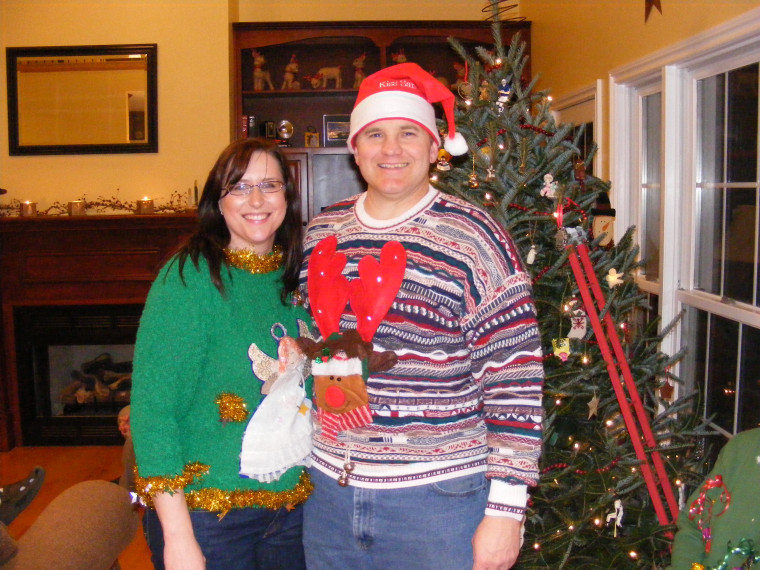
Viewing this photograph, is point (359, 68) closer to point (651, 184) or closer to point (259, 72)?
point (259, 72)

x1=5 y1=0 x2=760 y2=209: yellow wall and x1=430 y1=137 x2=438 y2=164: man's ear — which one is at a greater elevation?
x1=5 y1=0 x2=760 y2=209: yellow wall

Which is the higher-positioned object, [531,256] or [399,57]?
[399,57]

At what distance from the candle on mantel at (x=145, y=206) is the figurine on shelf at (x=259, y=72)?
1.10 metres

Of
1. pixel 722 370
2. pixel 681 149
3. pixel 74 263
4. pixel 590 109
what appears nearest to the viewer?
pixel 722 370

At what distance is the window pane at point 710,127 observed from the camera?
2.41m

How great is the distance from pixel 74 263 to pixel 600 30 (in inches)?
130

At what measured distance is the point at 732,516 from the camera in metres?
1.39

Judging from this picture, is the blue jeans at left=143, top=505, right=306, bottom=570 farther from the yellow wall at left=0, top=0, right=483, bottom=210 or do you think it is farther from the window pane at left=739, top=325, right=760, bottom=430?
the yellow wall at left=0, top=0, right=483, bottom=210

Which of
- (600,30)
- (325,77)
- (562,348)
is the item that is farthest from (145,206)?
(562,348)

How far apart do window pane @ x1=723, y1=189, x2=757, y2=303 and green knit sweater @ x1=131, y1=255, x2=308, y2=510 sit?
1612 millimetres

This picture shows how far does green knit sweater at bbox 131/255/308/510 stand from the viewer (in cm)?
122

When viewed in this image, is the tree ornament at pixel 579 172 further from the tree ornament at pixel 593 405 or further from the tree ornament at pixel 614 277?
the tree ornament at pixel 593 405

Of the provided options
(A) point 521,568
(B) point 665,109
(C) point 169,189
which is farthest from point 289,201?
(C) point 169,189

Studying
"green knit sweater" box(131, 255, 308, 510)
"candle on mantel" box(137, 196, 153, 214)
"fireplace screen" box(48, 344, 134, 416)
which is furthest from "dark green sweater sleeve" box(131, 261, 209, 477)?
"fireplace screen" box(48, 344, 134, 416)
